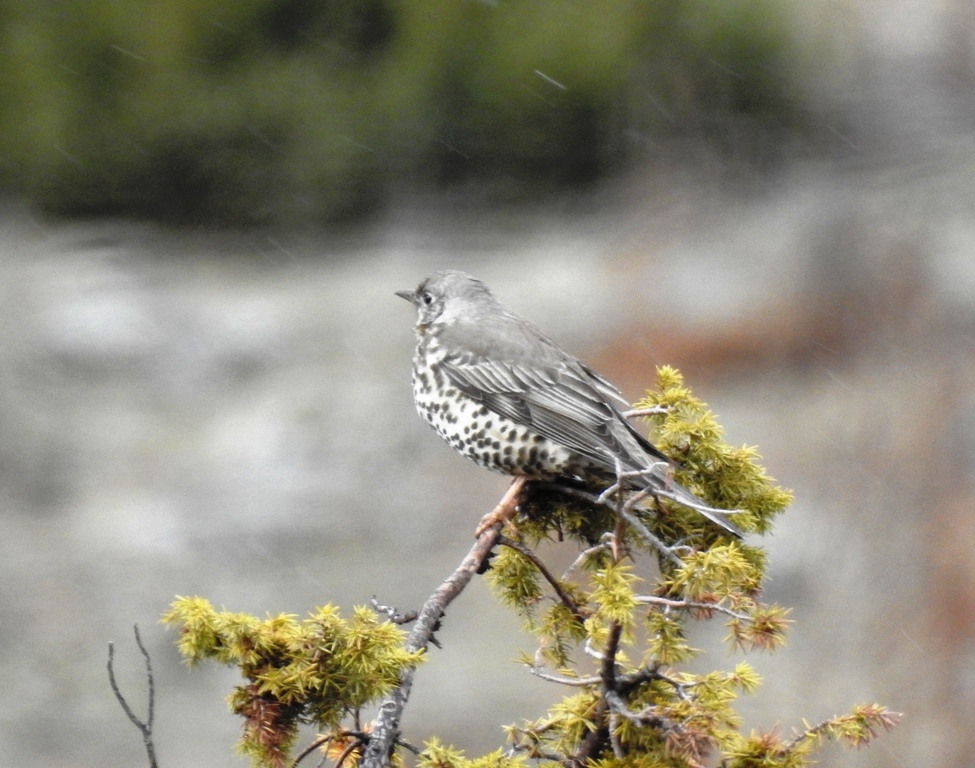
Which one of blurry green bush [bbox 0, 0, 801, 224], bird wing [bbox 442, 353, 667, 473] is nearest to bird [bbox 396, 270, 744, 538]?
bird wing [bbox 442, 353, 667, 473]

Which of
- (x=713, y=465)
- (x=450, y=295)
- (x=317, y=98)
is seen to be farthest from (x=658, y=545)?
(x=317, y=98)

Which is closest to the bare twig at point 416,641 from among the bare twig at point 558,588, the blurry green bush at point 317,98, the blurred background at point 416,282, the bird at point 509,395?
the bare twig at point 558,588

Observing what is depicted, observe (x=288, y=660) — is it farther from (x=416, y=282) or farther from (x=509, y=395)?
(x=416, y=282)

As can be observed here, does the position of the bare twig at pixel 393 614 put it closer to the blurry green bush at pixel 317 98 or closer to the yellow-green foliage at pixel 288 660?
the yellow-green foliage at pixel 288 660

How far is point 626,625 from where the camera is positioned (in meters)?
1.45

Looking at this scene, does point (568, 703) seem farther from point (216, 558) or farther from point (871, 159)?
point (216, 558)

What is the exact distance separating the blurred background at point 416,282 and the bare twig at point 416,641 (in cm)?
191

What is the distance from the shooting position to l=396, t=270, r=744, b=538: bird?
245cm

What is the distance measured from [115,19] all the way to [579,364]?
8.43ft

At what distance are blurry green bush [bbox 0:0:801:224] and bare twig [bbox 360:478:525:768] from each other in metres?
2.16

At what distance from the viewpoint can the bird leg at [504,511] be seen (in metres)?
2.25

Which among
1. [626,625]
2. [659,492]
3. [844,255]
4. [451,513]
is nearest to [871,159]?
[844,255]

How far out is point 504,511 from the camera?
2.30 m

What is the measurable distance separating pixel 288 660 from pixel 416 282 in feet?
9.51
